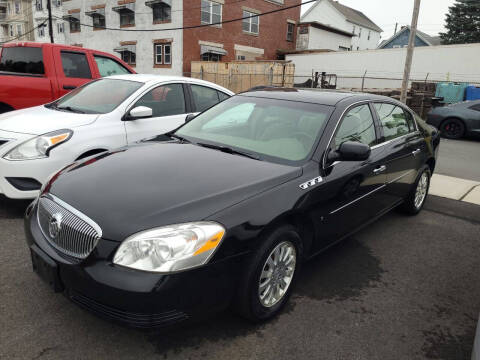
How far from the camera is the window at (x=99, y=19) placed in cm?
3203

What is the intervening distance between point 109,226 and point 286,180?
1204 mm

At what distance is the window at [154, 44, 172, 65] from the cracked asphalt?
2648 cm

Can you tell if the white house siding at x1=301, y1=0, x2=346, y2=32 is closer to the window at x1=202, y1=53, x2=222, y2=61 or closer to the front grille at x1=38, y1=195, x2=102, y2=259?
the window at x1=202, y1=53, x2=222, y2=61

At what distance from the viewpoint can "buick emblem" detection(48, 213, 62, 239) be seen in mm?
2291

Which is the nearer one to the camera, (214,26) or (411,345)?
(411,345)

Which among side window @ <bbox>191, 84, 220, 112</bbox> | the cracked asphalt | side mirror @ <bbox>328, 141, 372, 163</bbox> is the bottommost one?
the cracked asphalt

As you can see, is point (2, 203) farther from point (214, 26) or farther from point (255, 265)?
point (214, 26)

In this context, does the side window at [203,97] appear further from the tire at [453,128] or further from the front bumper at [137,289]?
the tire at [453,128]

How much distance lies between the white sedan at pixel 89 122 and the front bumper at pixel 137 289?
6.84 ft

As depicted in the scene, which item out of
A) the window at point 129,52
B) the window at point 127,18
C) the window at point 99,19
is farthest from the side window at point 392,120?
the window at point 99,19

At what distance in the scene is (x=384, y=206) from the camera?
4.07 metres

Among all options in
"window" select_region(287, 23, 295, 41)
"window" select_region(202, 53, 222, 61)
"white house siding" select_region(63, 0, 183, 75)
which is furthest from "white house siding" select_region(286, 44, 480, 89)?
"white house siding" select_region(63, 0, 183, 75)

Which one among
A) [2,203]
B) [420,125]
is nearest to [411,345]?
[420,125]

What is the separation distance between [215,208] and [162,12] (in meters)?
29.6
